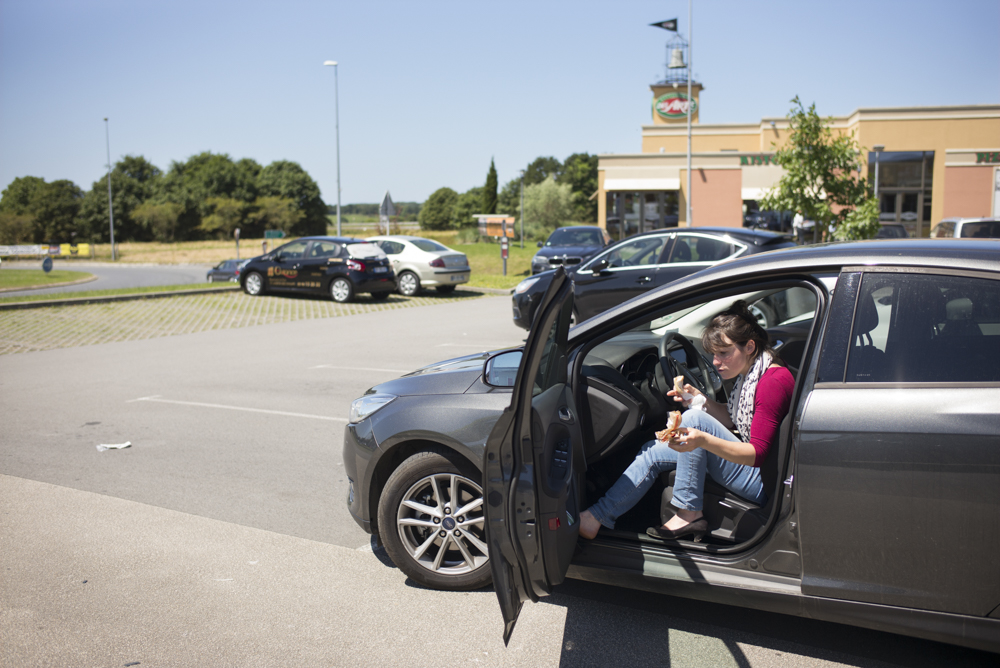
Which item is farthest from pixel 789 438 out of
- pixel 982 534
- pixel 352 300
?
pixel 352 300

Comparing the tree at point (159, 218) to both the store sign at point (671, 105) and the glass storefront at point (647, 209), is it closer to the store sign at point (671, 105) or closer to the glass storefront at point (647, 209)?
the store sign at point (671, 105)

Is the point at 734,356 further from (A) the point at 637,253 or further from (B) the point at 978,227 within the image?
(B) the point at 978,227

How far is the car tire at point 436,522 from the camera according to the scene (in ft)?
11.1

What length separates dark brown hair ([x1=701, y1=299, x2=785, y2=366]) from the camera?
10.2ft

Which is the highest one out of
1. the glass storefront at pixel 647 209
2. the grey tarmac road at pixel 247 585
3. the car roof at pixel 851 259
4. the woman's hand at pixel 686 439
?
the glass storefront at pixel 647 209

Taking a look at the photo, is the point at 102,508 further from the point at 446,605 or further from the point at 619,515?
the point at 619,515

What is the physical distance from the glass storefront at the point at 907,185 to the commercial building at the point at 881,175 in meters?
0.05

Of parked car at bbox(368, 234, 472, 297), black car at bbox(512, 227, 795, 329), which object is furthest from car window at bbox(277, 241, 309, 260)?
black car at bbox(512, 227, 795, 329)

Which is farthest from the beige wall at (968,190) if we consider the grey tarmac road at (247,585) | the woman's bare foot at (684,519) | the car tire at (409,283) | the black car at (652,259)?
the woman's bare foot at (684,519)

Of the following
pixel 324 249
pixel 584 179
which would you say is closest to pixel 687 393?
pixel 324 249

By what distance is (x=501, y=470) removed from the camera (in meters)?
2.50

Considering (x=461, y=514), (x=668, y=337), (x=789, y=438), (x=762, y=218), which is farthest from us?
Result: (x=762, y=218)

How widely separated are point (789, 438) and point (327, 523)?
2.84 m

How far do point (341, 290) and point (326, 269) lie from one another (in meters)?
0.68
